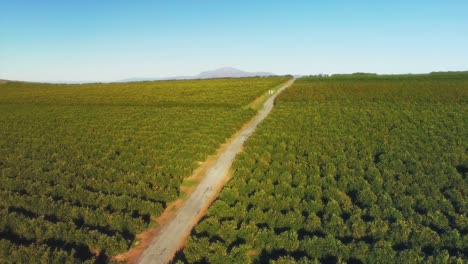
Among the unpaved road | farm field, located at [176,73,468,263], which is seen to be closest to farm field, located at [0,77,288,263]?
the unpaved road

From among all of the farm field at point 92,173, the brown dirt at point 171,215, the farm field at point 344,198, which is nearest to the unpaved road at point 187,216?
the brown dirt at point 171,215

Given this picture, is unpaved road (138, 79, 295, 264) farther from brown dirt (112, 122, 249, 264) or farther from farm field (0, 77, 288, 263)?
farm field (0, 77, 288, 263)

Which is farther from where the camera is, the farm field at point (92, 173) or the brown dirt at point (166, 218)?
the farm field at point (92, 173)

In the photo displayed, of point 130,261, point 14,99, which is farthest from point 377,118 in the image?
point 14,99

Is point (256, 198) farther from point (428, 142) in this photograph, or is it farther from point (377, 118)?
point (377, 118)

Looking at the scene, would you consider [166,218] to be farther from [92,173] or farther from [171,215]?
[92,173]

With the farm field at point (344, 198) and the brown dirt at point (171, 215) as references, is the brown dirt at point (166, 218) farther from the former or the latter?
the farm field at point (344, 198)

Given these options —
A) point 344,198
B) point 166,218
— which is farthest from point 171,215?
point 344,198
